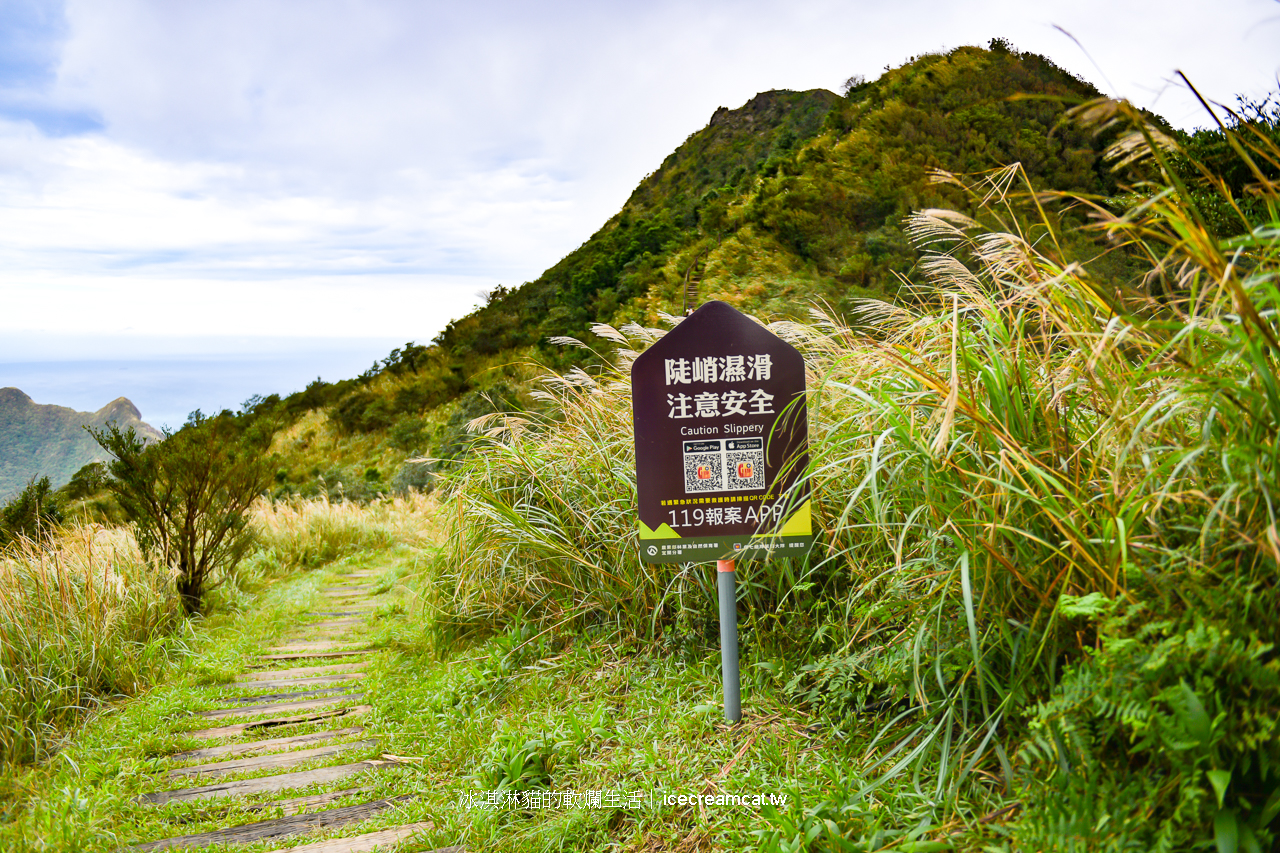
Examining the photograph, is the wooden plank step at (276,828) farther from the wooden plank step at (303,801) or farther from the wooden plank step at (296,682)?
the wooden plank step at (296,682)

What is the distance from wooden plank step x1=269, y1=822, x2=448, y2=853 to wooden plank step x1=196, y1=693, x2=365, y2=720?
1455 mm

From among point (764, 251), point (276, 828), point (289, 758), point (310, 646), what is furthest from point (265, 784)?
point (764, 251)

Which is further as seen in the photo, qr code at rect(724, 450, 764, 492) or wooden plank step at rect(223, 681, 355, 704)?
wooden plank step at rect(223, 681, 355, 704)

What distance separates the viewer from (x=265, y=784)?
2861 mm

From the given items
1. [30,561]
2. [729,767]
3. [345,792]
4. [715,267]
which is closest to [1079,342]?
[729,767]

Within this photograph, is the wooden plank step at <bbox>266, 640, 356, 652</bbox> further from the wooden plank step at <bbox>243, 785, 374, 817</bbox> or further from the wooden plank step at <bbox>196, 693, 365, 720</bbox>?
the wooden plank step at <bbox>243, 785, 374, 817</bbox>

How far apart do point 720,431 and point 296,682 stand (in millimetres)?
3337

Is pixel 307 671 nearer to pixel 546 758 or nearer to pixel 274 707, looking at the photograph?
pixel 274 707

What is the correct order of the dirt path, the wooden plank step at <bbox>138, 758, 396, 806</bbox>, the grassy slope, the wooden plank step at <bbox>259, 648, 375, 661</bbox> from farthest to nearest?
the wooden plank step at <bbox>259, 648, 375, 661</bbox> < the wooden plank step at <bbox>138, 758, 396, 806</bbox> < the dirt path < the grassy slope

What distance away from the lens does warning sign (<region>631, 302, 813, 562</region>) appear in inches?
101

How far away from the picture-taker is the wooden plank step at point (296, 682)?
13.2ft

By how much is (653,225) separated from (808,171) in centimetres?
551

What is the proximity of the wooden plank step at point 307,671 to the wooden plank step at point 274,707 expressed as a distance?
17.3 inches

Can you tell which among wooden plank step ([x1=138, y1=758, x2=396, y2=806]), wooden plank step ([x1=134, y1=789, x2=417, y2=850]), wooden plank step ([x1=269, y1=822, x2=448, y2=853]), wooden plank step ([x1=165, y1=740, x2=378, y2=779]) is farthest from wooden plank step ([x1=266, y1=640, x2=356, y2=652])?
wooden plank step ([x1=269, y1=822, x2=448, y2=853])
